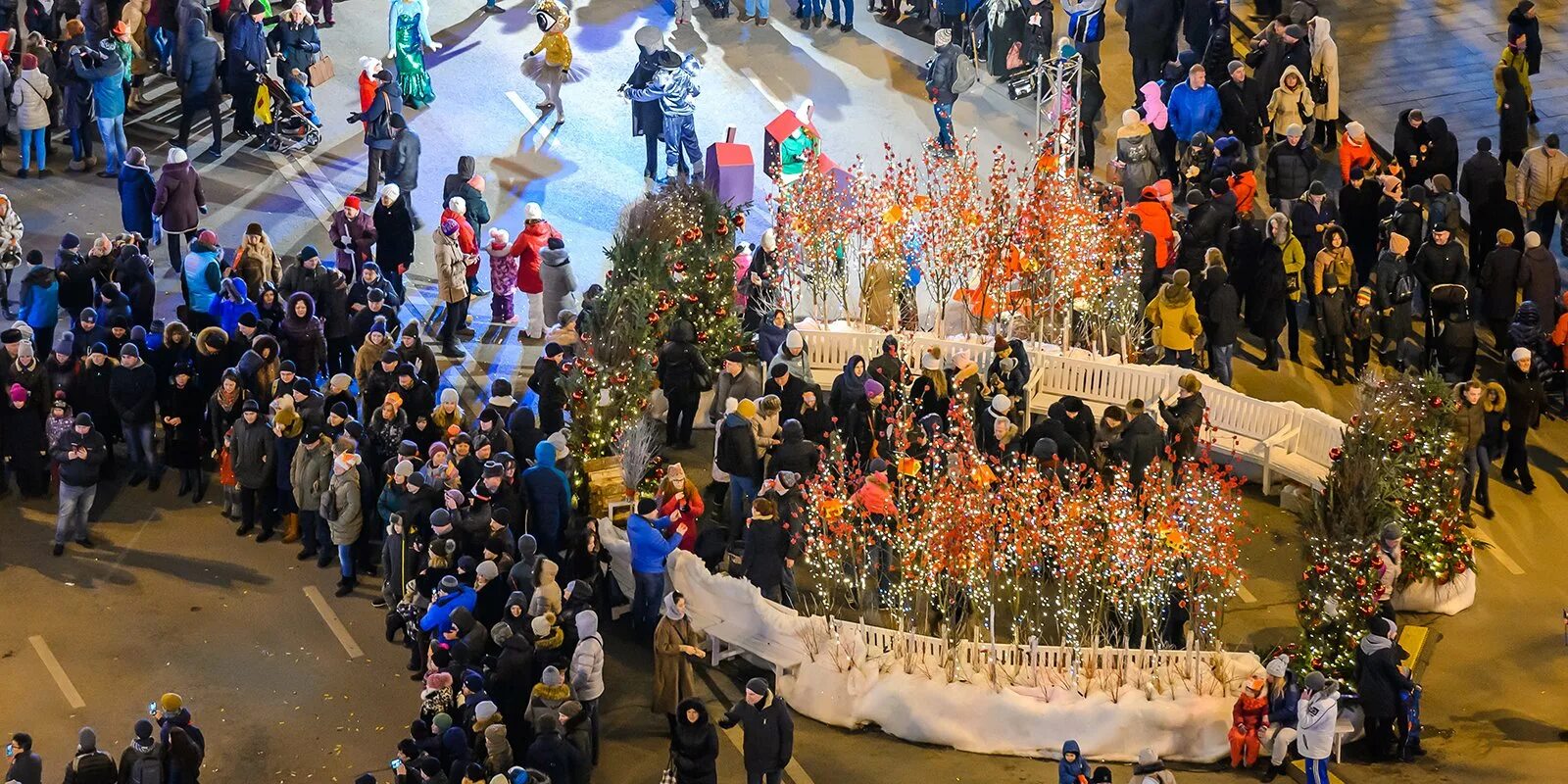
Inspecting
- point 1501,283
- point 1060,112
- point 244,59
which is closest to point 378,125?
point 244,59

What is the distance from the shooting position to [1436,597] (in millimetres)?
19359

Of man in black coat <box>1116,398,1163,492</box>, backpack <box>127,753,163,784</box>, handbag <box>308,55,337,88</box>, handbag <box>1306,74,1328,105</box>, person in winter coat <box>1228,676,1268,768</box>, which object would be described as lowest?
handbag <box>308,55,337,88</box>

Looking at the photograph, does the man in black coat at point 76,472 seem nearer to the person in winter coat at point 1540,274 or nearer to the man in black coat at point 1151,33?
the person in winter coat at point 1540,274

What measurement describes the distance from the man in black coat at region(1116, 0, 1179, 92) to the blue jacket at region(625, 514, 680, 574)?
10.8 m

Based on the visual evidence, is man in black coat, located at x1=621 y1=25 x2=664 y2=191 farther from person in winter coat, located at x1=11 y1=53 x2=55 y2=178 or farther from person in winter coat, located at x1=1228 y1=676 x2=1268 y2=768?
person in winter coat, located at x1=1228 y1=676 x2=1268 y2=768

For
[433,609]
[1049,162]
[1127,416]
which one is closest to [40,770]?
[433,609]

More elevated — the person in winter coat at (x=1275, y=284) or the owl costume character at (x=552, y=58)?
the person in winter coat at (x=1275, y=284)

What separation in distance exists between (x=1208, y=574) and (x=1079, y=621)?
3.29 ft

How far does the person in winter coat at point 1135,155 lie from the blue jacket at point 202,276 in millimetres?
8883

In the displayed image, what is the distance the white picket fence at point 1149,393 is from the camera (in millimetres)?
20844

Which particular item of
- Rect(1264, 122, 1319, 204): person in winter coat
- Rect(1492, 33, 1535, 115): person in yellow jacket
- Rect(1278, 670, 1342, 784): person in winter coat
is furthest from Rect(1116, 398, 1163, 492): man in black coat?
Rect(1492, 33, 1535, 115): person in yellow jacket

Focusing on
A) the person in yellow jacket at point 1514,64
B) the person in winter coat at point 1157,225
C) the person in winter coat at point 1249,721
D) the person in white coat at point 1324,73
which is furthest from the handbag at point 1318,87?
the person in winter coat at point 1249,721

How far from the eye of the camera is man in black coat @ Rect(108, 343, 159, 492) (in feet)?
67.3

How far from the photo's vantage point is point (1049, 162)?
917 inches
